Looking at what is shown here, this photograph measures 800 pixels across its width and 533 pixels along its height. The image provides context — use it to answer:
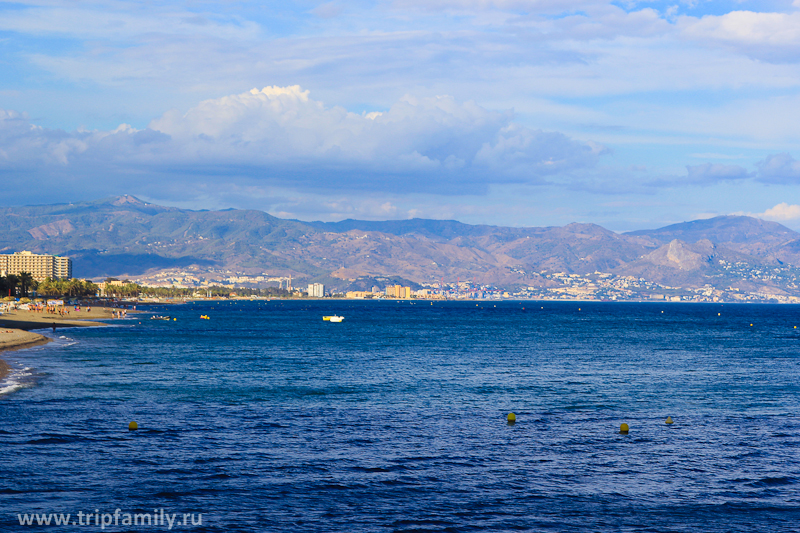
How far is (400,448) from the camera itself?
118 feet

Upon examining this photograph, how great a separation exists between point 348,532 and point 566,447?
644 inches

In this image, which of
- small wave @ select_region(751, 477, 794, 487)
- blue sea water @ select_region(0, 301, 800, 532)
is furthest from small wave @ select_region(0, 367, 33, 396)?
small wave @ select_region(751, 477, 794, 487)

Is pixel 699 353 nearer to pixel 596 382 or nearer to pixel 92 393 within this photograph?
pixel 596 382

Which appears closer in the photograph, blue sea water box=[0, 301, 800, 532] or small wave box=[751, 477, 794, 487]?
blue sea water box=[0, 301, 800, 532]

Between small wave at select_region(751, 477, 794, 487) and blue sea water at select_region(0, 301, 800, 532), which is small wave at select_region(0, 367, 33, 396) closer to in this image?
blue sea water at select_region(0, 301, 800, 532)

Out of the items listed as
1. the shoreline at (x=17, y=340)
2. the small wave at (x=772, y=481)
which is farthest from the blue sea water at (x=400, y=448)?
the shoreline at (x=17, y=340)

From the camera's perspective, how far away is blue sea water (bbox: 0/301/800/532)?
85.0 feet

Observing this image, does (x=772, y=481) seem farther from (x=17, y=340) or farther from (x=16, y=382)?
(x=17, y=340)

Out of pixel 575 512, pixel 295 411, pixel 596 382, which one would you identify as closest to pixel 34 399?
pixel 295 411

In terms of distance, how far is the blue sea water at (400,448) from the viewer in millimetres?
25906

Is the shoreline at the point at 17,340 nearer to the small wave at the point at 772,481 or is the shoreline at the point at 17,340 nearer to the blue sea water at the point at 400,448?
the blue sea water at the point at 400,448

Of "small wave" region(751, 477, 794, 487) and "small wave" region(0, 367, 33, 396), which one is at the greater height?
"small wave" region(0, 367, 33, 396)

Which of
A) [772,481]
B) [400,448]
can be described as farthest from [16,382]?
[772,481]

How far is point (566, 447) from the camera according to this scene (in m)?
36.7
